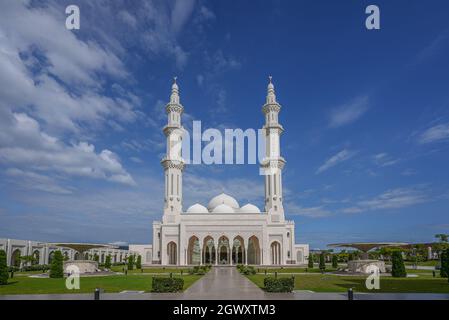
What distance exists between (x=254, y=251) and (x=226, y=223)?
8.01 meters

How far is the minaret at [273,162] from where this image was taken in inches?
1971

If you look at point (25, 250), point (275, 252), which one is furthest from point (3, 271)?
point (275, 252)

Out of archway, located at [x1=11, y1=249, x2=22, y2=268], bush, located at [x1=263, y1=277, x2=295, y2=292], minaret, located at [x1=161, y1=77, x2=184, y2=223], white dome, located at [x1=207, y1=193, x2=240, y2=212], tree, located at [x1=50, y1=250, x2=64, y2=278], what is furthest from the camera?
white dome, located at [x1=207, y1=193, x2=240, y2=212]

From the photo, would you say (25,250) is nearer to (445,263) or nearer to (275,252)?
(275,252)

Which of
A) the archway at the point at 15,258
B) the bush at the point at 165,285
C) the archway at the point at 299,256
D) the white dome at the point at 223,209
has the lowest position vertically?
the archway at the point at 299,256

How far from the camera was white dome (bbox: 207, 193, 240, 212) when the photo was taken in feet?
188

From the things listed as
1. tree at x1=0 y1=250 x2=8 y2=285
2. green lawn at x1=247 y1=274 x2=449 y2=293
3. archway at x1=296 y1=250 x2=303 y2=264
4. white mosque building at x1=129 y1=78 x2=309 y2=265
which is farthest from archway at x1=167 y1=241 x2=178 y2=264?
tree at x1=0 y1=250 x2=8 y2=285

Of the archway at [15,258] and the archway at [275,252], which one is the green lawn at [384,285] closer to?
the archway at [275,252]

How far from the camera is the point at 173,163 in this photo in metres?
50.1

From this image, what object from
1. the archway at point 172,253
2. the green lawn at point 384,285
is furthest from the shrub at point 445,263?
the archway at point 172,253

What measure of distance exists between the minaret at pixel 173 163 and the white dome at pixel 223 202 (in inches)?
318

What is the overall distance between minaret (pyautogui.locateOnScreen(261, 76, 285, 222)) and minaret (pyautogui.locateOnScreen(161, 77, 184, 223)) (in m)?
11.1

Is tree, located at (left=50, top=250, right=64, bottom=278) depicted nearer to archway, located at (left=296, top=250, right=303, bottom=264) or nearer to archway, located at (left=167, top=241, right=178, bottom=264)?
archway, located at (left=167, top=241, right=178, bottom=264)
